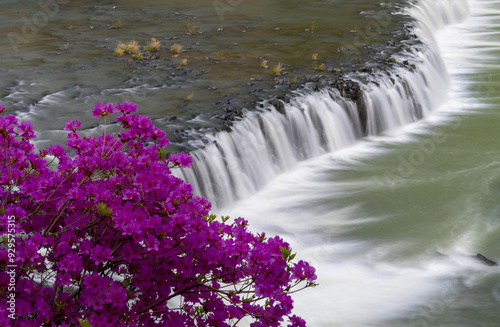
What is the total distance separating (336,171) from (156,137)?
6287mm

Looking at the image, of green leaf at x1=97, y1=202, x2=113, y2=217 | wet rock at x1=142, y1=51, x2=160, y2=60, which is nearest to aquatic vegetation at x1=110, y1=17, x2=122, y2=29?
wet rock at x1=142, y1=51, x2=160, y2=60

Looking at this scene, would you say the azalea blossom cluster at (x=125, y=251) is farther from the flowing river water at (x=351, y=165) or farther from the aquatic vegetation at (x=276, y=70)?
the aquatic vegetation at (x=276, y=70)

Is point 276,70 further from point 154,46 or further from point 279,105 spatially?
point 154,46

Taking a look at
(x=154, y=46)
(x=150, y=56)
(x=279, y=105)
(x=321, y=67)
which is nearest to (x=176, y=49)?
(x=154, y=46)

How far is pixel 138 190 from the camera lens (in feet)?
14.2

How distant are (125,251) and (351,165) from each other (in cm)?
748

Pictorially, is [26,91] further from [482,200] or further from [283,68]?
[482,200]

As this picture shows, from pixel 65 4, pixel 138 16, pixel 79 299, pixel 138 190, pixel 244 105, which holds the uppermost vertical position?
pixel 65 4

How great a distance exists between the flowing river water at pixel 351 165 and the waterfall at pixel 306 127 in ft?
0.07

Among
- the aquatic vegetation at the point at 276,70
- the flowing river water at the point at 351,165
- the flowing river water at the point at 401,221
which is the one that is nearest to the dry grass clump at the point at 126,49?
the flowing river water at the point at 351,165

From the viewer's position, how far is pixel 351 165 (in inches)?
441

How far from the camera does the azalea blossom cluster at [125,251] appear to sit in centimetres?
387

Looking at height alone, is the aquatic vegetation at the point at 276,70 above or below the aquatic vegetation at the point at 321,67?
above

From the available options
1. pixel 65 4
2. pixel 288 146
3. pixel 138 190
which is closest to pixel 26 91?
pixel 288 146
